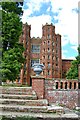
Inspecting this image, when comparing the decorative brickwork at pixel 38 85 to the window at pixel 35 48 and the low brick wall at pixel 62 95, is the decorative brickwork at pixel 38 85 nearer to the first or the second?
the low brick wall at pixel 62 95

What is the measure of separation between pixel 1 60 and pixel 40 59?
39.6 m

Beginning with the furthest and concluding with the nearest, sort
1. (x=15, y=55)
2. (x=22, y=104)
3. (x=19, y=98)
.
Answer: (x=15, y=55) < (x=19, y=98) < (x=22, y=104)

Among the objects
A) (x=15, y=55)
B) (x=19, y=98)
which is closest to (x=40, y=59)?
(x=15, y=55)

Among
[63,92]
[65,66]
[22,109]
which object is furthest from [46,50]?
[22,109]

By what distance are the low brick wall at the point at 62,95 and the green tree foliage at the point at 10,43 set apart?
2.34m

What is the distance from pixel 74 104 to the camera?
13.6 m

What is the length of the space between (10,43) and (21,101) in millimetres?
7072

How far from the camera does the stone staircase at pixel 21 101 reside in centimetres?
898

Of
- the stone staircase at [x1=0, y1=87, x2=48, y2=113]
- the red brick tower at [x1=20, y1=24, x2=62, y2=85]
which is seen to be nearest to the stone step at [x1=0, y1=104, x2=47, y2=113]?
the stone staircase at [x1=0, y1=87, x2=48, y2=113]

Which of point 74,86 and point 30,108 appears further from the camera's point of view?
point 74,86

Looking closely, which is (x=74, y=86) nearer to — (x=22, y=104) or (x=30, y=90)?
(x=30, y=90)

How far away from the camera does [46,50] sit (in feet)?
178

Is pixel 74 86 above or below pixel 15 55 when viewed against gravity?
below

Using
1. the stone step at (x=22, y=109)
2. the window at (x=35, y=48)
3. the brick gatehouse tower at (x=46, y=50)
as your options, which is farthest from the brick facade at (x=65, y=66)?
the stone step at (x=22, y=109)
